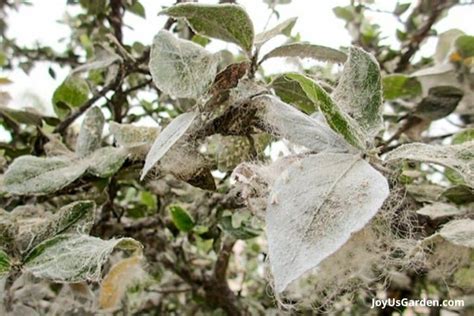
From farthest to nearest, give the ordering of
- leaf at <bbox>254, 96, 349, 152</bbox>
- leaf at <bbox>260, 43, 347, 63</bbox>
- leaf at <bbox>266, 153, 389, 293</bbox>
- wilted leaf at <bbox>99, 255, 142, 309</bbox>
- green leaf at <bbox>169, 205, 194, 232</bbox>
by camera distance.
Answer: green leaf at <bbox>169, 205, 194, 232</bbox>
wilted leaf at <bbox>99, 255, 142, 309</bbox>
leaf at <bbox>260, 43, 347, 63</bbox>
leaf at <bbox>254, 96, 349, 152</bbox>
leaf at <bbox>266, 153, 389, 293</bbox>

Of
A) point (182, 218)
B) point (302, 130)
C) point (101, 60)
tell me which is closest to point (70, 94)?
point (101, 60)

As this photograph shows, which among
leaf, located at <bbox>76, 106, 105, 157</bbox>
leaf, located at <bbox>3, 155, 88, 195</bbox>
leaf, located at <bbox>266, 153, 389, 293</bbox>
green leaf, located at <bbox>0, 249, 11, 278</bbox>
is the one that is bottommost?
leaf, located at <bbox>76, 106, 105, 157</bbox>

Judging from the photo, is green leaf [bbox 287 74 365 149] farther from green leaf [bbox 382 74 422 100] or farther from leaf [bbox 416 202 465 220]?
green leaf [bbox 382 74 422 100]

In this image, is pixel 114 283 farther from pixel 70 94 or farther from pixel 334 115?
pixel 334 115

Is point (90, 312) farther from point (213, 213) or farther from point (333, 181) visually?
point (333, 181)

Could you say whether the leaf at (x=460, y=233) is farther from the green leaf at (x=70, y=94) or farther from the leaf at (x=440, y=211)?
the green leaf at (x=70, y=94)

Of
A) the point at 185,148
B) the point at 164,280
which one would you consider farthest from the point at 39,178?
the point at 164,280

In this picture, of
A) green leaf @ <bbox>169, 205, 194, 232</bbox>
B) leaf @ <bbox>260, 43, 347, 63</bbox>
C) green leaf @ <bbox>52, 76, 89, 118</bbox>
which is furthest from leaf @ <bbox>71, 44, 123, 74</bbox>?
leaf @ <bbox>260, 43, 347, 63</bbox>
